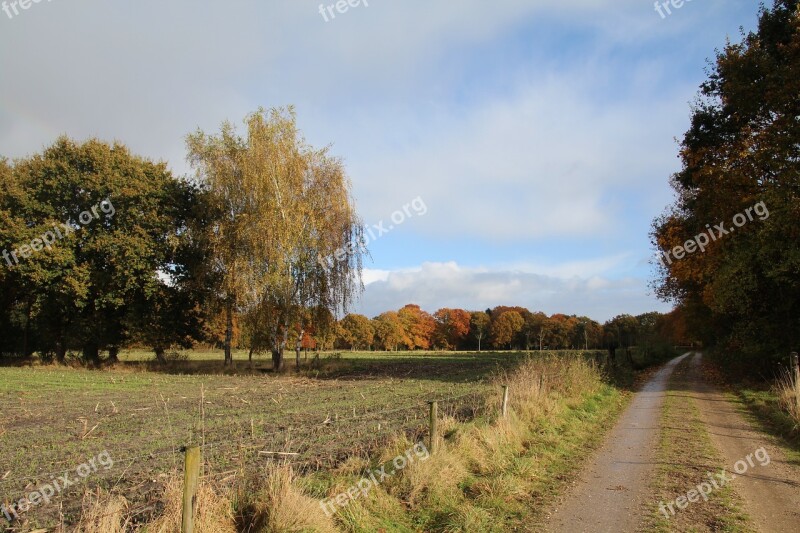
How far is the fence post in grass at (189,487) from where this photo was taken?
14.1ft

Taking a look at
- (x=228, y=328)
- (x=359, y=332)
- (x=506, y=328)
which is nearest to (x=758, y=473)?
(x=228, y=328)

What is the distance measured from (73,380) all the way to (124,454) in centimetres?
1910

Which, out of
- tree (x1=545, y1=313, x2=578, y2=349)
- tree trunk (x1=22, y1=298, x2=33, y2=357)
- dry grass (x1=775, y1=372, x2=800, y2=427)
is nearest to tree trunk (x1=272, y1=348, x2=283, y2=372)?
tree trunk (x1=22, y1=298, x2=33, y2=357)

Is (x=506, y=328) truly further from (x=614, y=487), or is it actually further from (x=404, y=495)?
(x=404, y=495)

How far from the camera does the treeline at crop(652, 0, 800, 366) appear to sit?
16375mm

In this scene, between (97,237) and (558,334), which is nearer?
(97,237)

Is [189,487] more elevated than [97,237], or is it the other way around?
[97,237]

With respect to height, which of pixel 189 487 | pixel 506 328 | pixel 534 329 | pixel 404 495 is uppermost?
pixel 506 328

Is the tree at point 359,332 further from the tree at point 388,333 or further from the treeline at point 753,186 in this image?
the treeline at point 753,186

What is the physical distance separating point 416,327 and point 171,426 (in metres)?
124

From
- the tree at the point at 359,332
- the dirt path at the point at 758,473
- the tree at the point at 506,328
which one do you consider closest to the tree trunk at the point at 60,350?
the dirt path at the point at 758,473

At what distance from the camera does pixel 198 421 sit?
12.5m

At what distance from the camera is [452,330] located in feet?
462

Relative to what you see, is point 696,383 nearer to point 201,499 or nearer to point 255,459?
point 255,459
